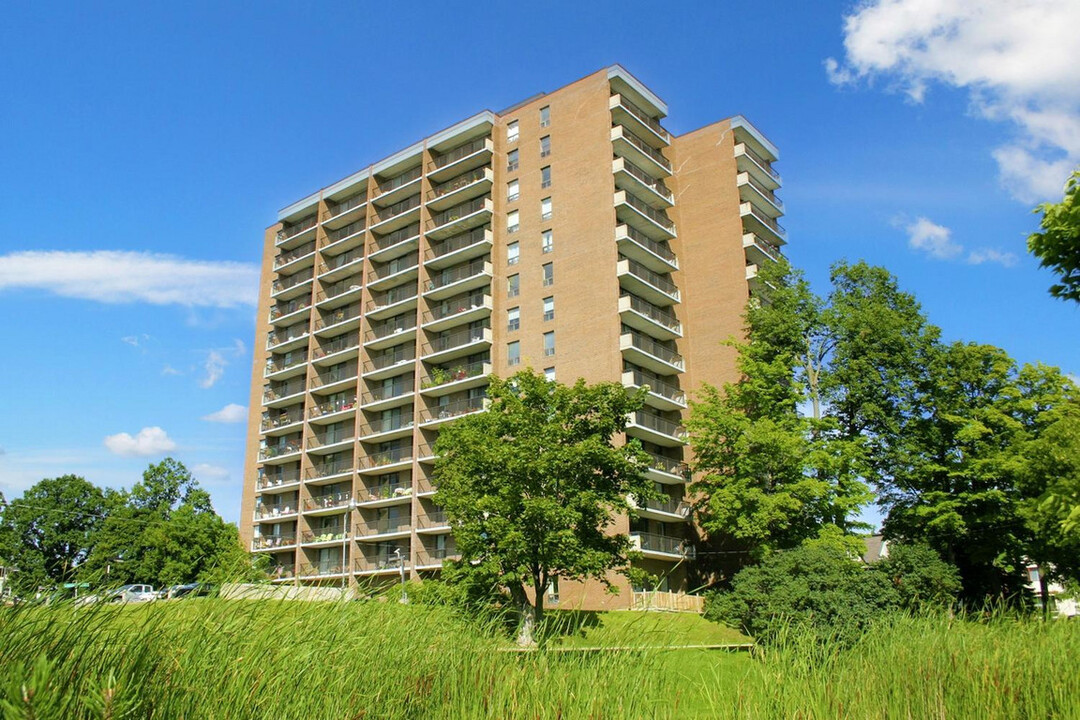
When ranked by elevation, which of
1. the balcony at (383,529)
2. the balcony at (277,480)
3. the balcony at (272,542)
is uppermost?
the balcony at (277,480)

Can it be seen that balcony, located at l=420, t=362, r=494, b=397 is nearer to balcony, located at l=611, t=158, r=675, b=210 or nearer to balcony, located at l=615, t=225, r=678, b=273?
balcony, located at l=615, t=225, r=678, b=273

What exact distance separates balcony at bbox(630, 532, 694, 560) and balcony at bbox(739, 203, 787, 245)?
22187 mm

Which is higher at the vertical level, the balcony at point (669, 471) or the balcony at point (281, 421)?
the balcony at point (281, 421)

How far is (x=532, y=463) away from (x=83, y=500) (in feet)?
184

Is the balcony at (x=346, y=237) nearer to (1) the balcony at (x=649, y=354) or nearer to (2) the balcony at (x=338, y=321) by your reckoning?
(2) the balcony at (x=338, y=321)

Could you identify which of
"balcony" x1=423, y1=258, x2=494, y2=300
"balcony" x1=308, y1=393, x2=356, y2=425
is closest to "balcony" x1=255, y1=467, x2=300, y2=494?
"balcony" x1=308, y1=393, x2=356, y2=425

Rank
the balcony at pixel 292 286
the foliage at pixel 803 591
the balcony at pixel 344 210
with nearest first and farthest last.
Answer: the foliage at pixel 803 591
the balcony at pixel 344 210
the balcony at pixel 292 286

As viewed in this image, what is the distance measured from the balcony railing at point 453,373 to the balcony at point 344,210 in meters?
16.9

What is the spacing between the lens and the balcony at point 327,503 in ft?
200

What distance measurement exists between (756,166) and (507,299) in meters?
20.1

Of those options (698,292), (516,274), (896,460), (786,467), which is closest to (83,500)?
(516,274)

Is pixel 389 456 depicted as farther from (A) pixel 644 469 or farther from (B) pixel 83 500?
(B) pixel 83 500

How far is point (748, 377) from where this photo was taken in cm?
5247

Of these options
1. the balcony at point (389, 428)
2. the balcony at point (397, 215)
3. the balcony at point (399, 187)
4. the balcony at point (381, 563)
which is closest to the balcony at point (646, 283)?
the balcony at point (389, 428)
